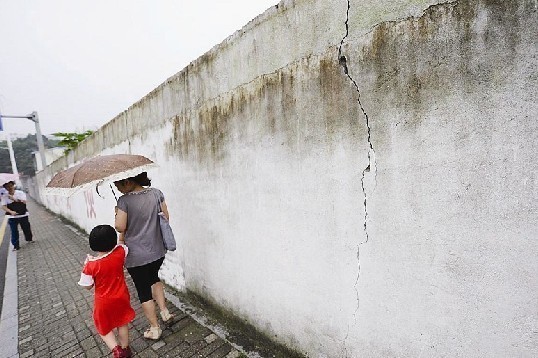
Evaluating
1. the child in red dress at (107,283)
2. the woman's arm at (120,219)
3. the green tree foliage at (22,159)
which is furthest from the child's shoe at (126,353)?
the green tree foliage at (22,159)

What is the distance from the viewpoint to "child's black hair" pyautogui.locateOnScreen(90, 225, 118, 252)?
270cm

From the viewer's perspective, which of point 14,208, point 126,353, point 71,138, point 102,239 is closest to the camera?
point 102,239

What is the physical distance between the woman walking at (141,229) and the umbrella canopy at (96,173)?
195 mm


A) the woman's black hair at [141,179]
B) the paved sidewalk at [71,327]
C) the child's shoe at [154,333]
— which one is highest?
the woman's black hair at [141,179]

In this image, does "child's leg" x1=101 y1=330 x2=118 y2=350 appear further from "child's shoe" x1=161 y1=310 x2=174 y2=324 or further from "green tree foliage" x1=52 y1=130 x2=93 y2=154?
"green tree foliage" x1=52 y1=130 x2=93 y2=154

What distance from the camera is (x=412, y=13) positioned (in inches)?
64.7

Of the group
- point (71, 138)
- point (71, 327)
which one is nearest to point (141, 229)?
point (71, 327)

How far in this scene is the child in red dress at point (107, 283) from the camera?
270 cm

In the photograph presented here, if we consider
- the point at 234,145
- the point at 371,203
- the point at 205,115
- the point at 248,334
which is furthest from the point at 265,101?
the point at 248,334

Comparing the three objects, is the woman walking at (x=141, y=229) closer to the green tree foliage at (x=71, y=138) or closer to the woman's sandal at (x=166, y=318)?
the woman's sandal at (x=166, y=318)

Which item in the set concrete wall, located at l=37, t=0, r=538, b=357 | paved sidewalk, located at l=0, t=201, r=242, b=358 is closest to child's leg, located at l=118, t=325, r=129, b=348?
paved sidewalk, located at l=0, t=201, r=242, b=358

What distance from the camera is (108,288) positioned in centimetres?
280

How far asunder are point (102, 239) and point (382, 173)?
2.46 meters

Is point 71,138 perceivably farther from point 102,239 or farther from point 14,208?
point 102,239
